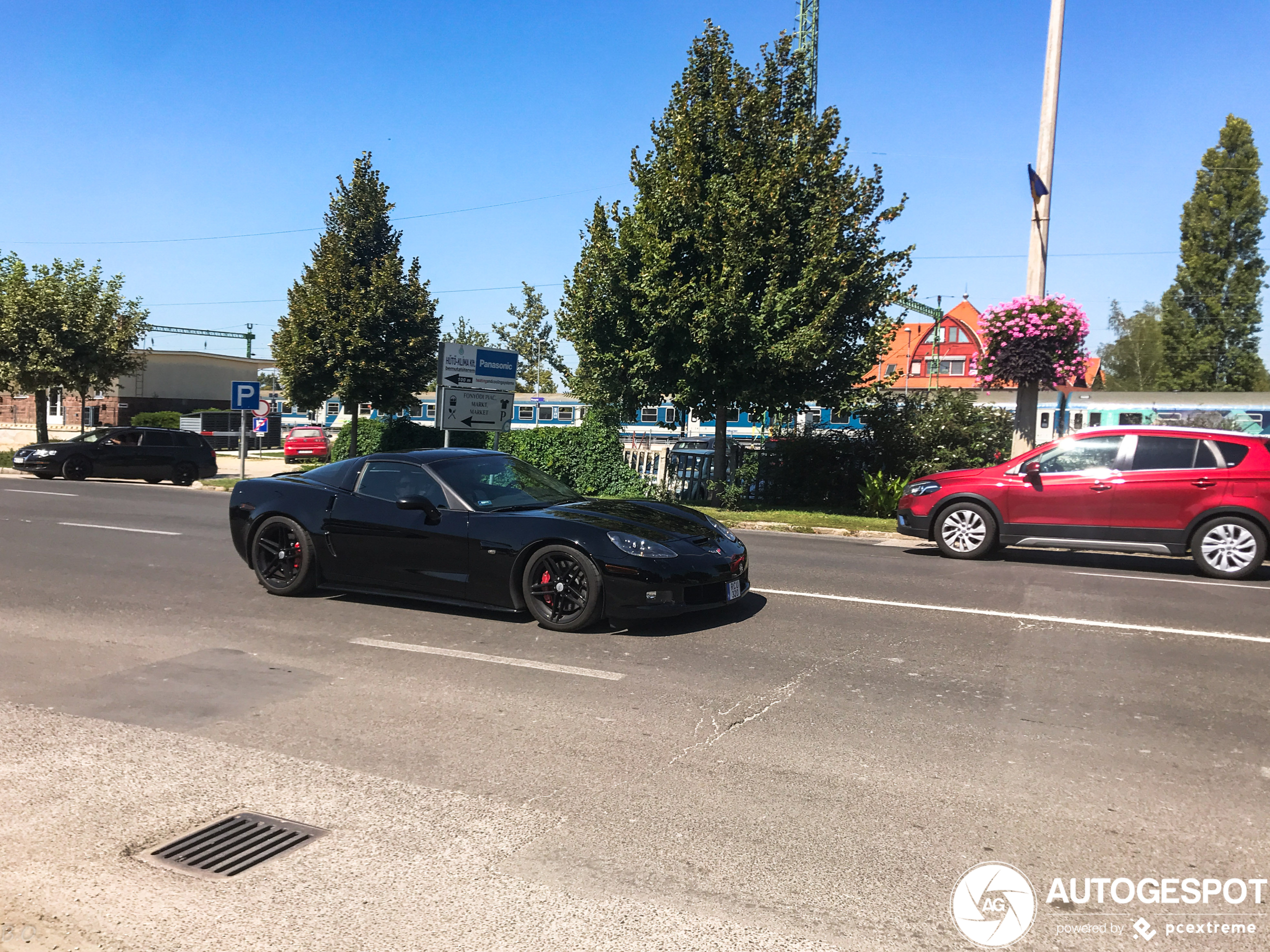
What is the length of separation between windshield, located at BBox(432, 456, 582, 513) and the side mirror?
25cm

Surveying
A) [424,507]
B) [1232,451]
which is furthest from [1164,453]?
[424,507]

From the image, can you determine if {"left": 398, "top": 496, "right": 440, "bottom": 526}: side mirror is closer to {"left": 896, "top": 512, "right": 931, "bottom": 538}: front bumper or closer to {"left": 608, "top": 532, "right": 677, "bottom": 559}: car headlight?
{"left": 608, "top": 532, "right": 677, "bottom": 559}: car headlight

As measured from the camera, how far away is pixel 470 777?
430 centimetres

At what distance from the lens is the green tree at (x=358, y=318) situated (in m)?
27.7

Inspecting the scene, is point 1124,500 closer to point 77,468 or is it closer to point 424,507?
point 424,507

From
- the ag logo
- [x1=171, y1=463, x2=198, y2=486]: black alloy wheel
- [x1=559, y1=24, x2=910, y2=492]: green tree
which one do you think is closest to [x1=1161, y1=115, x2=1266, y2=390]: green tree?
[x1=559, y1=24, x2=910, y2=492]: green tree

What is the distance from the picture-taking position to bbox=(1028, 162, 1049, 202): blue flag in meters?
14.8

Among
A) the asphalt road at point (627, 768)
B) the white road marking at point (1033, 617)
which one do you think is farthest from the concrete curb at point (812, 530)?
the asphalt road at point (627, 768)

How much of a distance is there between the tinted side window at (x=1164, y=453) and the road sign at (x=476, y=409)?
11768 millimetres

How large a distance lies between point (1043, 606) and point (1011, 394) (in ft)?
85.3

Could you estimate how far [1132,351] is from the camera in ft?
259

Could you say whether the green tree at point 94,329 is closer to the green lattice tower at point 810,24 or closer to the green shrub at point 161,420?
the green shrub at point 161,420

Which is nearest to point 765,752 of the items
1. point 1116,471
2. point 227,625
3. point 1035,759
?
point 1035,759

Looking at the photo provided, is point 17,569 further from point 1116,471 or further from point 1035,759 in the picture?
point 1116,471
